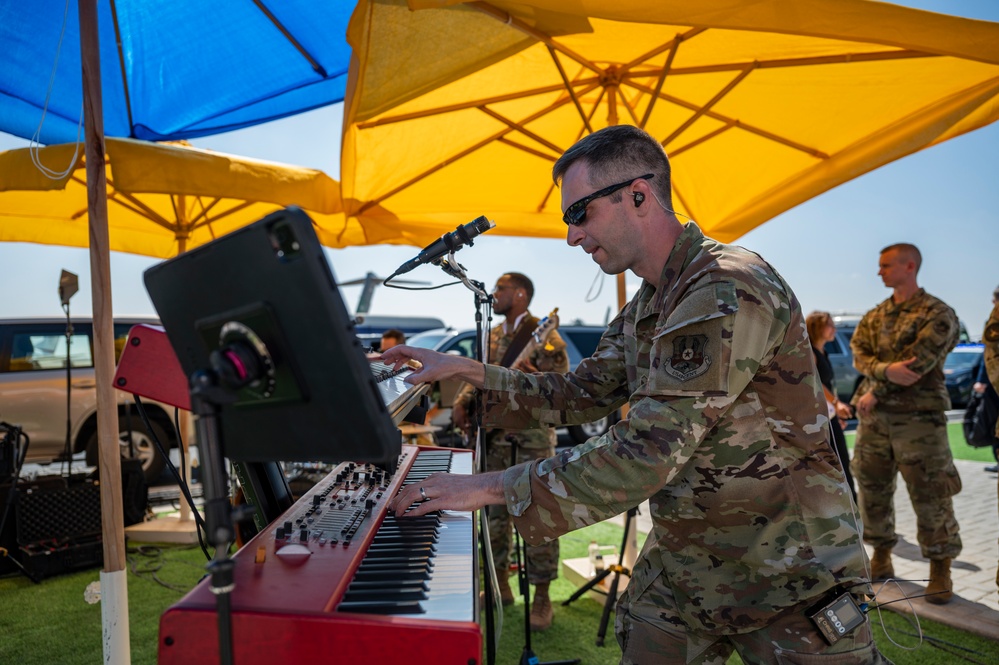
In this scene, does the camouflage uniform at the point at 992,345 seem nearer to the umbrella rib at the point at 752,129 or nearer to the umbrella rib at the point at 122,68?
the umbrella rib at the point at 752,129

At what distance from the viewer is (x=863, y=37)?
248 centimetres

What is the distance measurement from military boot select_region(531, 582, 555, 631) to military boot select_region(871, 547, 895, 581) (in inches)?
94.8

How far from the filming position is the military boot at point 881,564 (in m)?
4.66

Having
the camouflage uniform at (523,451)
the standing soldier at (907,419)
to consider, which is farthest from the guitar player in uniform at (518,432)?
the standing soldier at (907,419)

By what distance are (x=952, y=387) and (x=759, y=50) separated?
16.5m

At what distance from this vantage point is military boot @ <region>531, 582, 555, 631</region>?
4004 millimetres

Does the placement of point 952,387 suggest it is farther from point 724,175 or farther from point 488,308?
point 488,308

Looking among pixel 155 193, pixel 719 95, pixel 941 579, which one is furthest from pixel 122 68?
pixel 941 579

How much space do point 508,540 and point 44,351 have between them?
6.80 metres

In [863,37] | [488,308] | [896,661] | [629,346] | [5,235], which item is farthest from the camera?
[5,235]

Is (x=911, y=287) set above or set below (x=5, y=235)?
below

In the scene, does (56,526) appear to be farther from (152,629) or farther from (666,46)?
(666,46)

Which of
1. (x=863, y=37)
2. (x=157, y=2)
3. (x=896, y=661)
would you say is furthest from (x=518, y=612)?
(x=157, y=2)

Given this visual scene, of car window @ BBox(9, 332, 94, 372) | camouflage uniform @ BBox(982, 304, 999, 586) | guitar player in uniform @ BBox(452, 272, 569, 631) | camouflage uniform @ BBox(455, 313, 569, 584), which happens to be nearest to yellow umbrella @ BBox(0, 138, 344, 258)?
guitar player in uniform @ BBox(452, 272, 569, 631)
